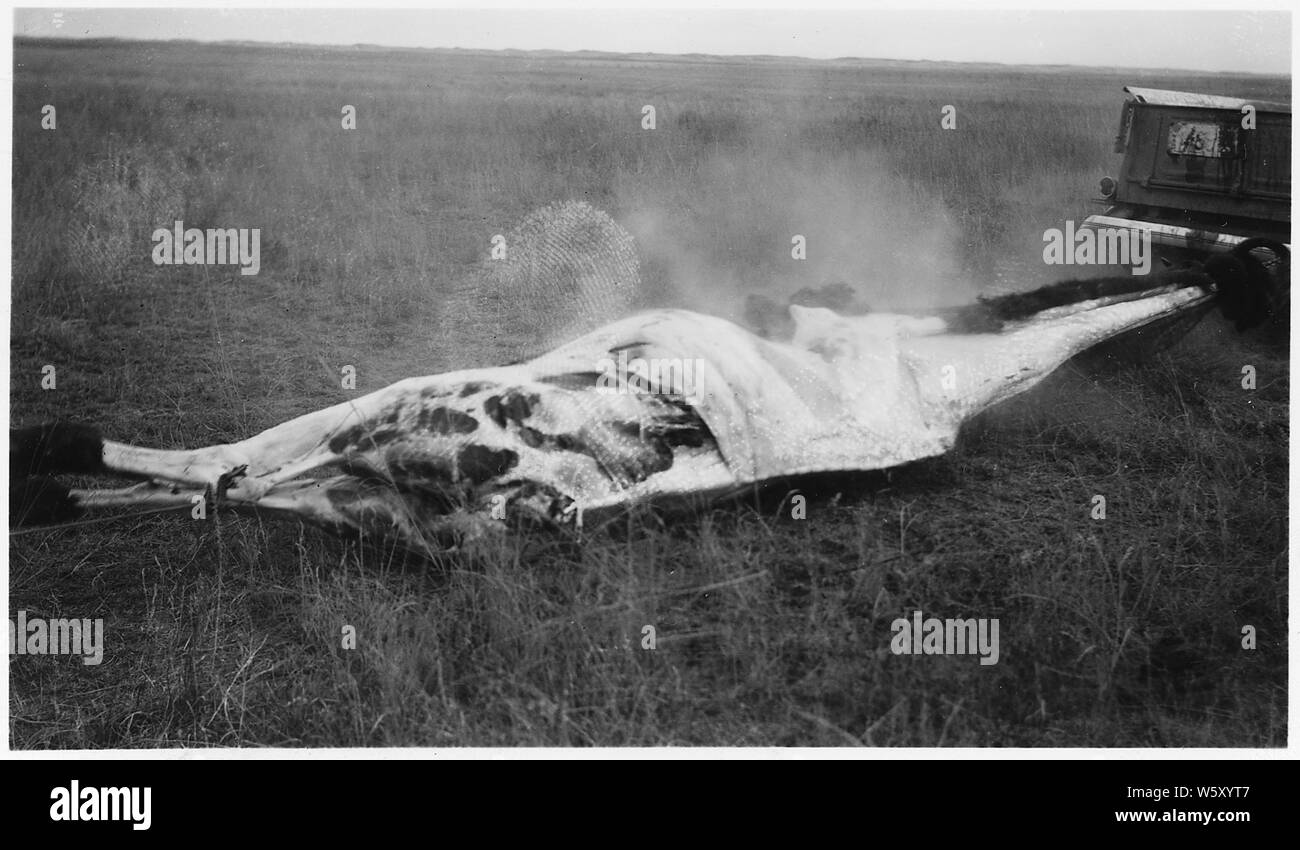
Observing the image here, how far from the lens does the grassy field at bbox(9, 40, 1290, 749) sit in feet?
13.0

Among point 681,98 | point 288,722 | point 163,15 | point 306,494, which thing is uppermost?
point 163,15

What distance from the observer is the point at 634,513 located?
4023 millimetres

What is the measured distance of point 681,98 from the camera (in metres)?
4.54

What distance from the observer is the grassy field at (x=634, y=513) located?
3.97 meters

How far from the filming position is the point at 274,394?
4375 millimetres

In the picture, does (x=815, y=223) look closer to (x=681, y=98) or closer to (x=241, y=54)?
(x=681, y=98)

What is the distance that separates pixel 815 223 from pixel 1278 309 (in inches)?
79.8

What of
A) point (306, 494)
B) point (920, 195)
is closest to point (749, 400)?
point (920, 195)

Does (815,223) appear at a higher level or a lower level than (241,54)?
lower

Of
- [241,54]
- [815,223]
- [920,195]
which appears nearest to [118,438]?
Answer: [241,54]
